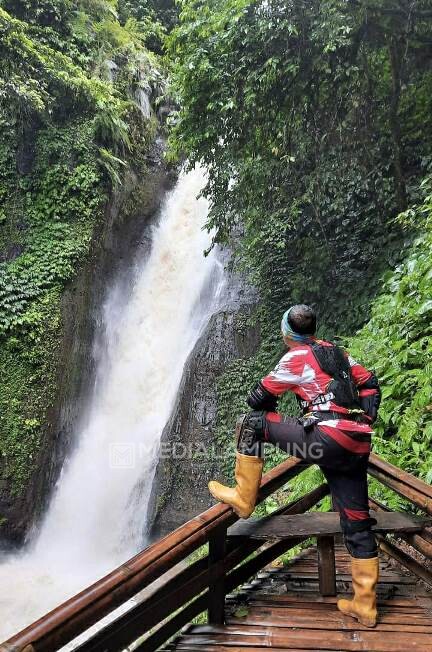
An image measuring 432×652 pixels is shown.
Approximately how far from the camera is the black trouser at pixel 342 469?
2.48m

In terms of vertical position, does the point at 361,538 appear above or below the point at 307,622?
above

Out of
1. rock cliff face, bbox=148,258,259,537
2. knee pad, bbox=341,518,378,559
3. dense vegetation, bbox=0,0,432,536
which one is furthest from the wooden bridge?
rock cliff face, bbox=148,258,259,537

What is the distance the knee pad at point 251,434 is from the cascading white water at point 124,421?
622cm

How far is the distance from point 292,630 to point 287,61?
300 inches

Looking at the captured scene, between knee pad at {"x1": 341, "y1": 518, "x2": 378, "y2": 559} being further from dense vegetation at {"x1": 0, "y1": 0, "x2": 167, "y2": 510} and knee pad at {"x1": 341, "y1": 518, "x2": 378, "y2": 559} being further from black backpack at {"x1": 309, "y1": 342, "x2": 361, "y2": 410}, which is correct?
dense vegetation at {"x1": 0, "y1": 0, "x2": 167, "y2": 510}

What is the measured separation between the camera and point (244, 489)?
Answer: 2.52 meters

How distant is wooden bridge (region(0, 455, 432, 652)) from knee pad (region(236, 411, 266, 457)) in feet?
1.05

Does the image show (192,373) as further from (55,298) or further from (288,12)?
(288,12)

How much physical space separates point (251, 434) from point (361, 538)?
2.83ft

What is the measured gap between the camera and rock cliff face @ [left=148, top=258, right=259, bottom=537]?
28.8ft

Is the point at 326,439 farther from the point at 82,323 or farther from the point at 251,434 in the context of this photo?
the point at 82,323

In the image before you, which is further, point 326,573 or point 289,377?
point 326,573

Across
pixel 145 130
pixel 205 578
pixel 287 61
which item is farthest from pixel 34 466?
pixel 145 130

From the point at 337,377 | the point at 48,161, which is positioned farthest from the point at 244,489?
the point at 48,161
